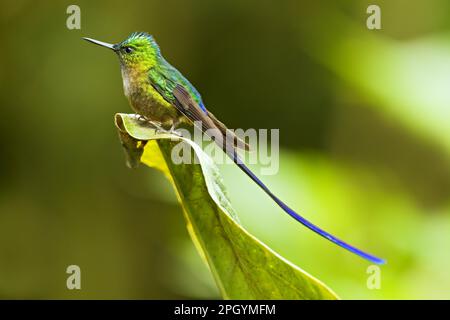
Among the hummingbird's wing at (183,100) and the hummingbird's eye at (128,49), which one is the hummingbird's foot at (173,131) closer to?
the hummingbird's wing at (183,100)

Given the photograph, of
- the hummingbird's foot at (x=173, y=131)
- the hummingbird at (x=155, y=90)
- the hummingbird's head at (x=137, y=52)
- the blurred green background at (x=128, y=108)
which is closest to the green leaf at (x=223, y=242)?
the hummingbird's foot at (x=173, y=131)

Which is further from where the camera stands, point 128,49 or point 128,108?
point 128,108

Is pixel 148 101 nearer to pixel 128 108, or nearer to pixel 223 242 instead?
pixel 223 242

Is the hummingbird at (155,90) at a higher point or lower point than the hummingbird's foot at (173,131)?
higher

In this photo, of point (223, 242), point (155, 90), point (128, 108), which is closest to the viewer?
point (223, 242)

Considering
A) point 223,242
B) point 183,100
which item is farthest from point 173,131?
point 223,242

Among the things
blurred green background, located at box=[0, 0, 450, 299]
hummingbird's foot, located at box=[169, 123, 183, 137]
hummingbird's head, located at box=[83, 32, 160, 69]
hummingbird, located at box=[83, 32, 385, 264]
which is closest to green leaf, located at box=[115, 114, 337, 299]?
hummingbird's foot, located at box=[169, 123, 183, 137]

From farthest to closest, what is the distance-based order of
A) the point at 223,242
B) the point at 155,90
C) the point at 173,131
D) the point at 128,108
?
the point at 128,108 → the point at 155,90 → the point at 173,131 → the point at 223,242
